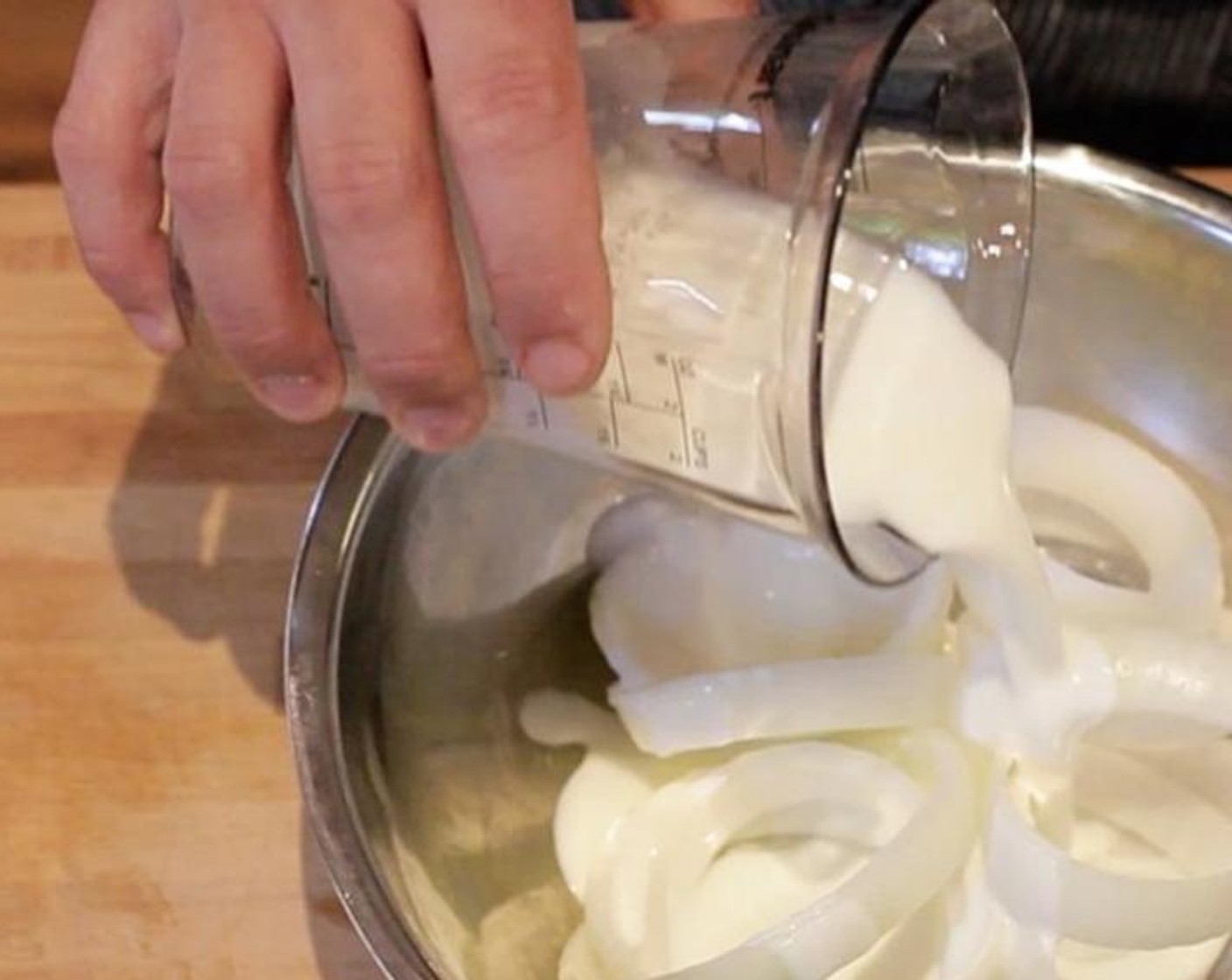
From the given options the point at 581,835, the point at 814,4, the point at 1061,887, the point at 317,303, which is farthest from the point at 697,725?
the point at 814,4

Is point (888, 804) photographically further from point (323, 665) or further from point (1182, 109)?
point (1182, 109)

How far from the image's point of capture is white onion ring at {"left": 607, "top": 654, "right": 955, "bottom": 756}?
87 centimetres

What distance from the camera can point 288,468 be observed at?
101 centimetres

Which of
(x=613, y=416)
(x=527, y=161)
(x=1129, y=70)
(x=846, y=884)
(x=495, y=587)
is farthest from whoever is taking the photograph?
(x=1129, y=70)

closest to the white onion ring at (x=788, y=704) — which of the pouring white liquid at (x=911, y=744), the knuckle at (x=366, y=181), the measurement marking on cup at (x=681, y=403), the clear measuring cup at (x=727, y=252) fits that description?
the pouring white liquid at (x=911, y=744)

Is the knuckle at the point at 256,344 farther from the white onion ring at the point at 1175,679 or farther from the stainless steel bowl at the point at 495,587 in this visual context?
the white onion ring at the point at 1175,679

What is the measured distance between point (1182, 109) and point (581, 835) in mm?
625

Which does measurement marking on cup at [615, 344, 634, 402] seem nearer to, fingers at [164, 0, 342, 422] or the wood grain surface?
fingers at [164, 0, 342, 422]

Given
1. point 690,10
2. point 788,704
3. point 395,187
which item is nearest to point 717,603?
point 788,704

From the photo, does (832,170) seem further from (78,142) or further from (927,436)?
(78,142)

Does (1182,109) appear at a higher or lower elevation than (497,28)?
lower

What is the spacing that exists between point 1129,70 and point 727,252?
1.95 ft

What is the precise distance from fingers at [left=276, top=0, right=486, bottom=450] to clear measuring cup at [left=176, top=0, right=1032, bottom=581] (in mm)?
12

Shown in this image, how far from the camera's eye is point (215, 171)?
0.61m
